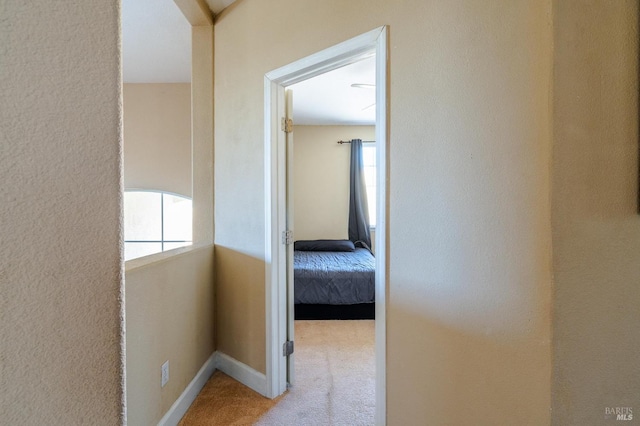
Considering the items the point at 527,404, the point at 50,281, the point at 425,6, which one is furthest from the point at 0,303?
the point at 425,6

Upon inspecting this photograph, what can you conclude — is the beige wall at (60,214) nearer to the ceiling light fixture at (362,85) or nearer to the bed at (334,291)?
the bed at (334,291)

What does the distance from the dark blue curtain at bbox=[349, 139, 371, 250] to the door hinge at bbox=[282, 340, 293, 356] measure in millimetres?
3029

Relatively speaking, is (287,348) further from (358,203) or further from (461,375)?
(358,203)

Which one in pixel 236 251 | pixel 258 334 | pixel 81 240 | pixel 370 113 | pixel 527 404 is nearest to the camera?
pixel 81 240

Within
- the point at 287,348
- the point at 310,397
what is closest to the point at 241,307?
the point at 287,348

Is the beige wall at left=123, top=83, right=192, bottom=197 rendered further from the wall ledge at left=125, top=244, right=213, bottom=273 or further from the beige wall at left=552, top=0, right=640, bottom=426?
the beige wall at left=552, top=0, right=640, bottom=426

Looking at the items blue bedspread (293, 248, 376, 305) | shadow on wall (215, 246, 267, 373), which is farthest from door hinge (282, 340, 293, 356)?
blue bedspread (293, 248, 376, 305)

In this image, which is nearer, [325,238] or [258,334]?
[258,334]

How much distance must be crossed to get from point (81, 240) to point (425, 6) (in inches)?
55.1

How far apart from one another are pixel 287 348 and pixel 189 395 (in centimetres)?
64

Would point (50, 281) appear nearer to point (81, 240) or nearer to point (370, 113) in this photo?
point (81, 240)

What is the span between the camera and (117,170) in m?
0.56

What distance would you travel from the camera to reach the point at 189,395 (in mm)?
1785

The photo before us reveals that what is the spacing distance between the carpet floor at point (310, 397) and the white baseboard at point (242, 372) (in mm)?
32
